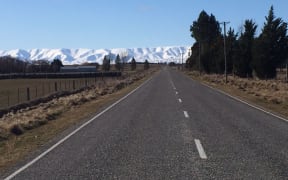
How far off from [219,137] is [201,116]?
5752 mm

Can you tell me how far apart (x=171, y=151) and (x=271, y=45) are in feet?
165

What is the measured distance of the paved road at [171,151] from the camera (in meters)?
8.25

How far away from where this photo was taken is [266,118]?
17891 mm

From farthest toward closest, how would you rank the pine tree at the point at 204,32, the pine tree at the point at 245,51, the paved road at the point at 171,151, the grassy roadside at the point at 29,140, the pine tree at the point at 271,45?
the pine tree at the point at 204,32 < the pine tree at the point at 245,51 < the pine tree at the point at 271,45 < the grassy roadside at the point at 29,140 < the paved road at the point at 171,151

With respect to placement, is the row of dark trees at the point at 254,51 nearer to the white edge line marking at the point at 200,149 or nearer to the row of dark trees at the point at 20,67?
the white edge line marking at the point at 200,149

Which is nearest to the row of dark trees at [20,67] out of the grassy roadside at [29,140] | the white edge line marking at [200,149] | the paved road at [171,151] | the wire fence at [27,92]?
the wire fence at [27,92]

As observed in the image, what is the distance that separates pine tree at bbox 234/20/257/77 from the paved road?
50349mm

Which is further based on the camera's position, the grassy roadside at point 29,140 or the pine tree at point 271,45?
the pine tree at point 271,45

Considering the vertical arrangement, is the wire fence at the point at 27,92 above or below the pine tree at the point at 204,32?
below

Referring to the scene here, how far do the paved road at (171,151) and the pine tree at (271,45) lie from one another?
41.9 m

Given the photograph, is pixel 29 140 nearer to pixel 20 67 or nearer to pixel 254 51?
pixel 254 51

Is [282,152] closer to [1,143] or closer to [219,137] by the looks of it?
[219,137]

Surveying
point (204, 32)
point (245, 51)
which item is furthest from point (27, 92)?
point (204, 32)

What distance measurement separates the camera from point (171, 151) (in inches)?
412
